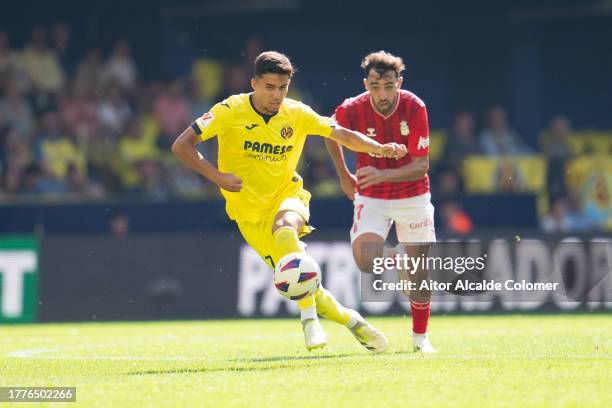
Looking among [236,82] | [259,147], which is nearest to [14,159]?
[236,82]

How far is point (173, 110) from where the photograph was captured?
17969mm

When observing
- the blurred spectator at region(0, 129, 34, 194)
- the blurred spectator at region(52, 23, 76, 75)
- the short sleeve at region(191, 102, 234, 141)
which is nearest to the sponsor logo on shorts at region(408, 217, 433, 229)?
the short sleeve at region(191, 102, 234, 141)

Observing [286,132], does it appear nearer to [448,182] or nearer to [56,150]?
[448,182]

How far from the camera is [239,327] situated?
12.4 m

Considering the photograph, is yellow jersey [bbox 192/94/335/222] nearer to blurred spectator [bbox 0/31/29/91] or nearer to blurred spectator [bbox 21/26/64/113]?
blurred spectator [bbox 0/31/29/91]

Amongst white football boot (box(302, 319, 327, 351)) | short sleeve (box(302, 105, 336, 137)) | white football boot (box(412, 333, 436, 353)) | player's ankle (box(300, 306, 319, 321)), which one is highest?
short sleeve (box(302, 105, 336, 137))

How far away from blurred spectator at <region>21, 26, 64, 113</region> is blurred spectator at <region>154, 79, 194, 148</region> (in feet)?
4.97

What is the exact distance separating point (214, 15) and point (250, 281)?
8.97 m

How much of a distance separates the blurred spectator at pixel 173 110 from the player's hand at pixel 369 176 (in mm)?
9289

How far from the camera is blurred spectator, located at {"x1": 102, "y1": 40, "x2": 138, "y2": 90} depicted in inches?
712

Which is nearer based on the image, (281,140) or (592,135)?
(281,140)

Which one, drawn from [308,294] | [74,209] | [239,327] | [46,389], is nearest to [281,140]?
[308,294]

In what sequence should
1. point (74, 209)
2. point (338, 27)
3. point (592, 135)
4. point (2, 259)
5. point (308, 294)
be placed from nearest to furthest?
point (308, 294)
point (2, 259)
point (74, 209)
point (592, 135)
point (338, 27)

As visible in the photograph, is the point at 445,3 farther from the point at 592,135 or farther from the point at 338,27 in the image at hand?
the point at 592,135
